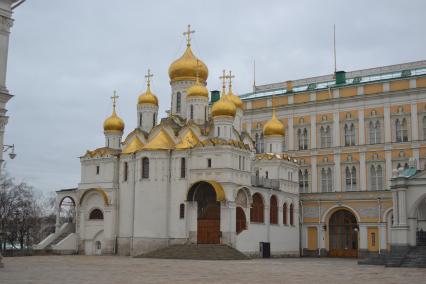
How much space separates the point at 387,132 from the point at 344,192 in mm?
5922

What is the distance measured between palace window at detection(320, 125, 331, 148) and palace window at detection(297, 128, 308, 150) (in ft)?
4.73

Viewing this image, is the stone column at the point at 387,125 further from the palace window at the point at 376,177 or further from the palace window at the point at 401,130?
the palace window at the point at 376,177

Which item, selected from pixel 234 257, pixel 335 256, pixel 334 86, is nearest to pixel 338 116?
pixel 334 86

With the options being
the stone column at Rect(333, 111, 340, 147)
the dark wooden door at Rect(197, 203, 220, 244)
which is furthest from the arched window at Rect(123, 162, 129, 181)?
the stone column at Rect(333, 111, 340, 147)

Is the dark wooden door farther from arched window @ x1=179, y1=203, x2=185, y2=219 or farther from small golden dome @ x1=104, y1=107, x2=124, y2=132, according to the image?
small golden dome @ x1=104, y1=107, x2=124, y2=132

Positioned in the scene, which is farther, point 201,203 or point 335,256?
point 335,256

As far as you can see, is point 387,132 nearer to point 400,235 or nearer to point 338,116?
point 338,116

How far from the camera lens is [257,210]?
1768 inches

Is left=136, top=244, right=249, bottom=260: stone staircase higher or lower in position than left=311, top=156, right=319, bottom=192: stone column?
lower

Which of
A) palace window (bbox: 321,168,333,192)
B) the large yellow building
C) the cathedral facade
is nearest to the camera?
the cathedral facade

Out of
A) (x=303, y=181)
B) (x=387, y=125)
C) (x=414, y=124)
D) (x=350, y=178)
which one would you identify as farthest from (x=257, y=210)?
(x=414, y=124)

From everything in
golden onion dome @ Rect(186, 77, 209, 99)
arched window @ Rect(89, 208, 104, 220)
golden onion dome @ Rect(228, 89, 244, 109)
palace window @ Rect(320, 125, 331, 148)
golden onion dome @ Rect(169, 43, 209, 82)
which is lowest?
arched window @ Rect(89, 208, 104, 220)

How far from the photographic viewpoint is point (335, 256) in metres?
49.6

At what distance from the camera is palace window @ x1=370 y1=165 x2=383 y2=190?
4941 cm
